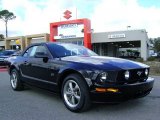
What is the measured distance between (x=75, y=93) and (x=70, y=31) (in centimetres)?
2909

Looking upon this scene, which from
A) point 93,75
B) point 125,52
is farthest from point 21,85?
point 125,52

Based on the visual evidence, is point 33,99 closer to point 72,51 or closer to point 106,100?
point 72,51

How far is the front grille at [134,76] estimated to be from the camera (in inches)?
199

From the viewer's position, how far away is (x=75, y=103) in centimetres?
560

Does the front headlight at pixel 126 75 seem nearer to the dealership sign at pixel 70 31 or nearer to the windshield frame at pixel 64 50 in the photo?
the windshield frame at pixel 64 50

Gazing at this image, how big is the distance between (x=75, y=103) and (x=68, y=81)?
482 millimetres

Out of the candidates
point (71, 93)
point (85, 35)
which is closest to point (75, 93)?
point (71, 93)

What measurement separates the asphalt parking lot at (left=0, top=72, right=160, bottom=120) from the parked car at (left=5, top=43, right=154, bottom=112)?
299 mm

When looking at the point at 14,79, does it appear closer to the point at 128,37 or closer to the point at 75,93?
the point at 75,93

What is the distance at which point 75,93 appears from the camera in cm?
557

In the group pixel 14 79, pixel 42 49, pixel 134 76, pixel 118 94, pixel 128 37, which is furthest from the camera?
pixel 128 37

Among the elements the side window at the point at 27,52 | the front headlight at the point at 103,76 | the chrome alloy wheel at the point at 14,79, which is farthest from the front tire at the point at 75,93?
the chrome alloy wheel at the point at 14,79

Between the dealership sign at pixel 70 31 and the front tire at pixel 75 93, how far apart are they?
28.0m

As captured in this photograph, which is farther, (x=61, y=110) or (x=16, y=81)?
(x=16, y=81)
